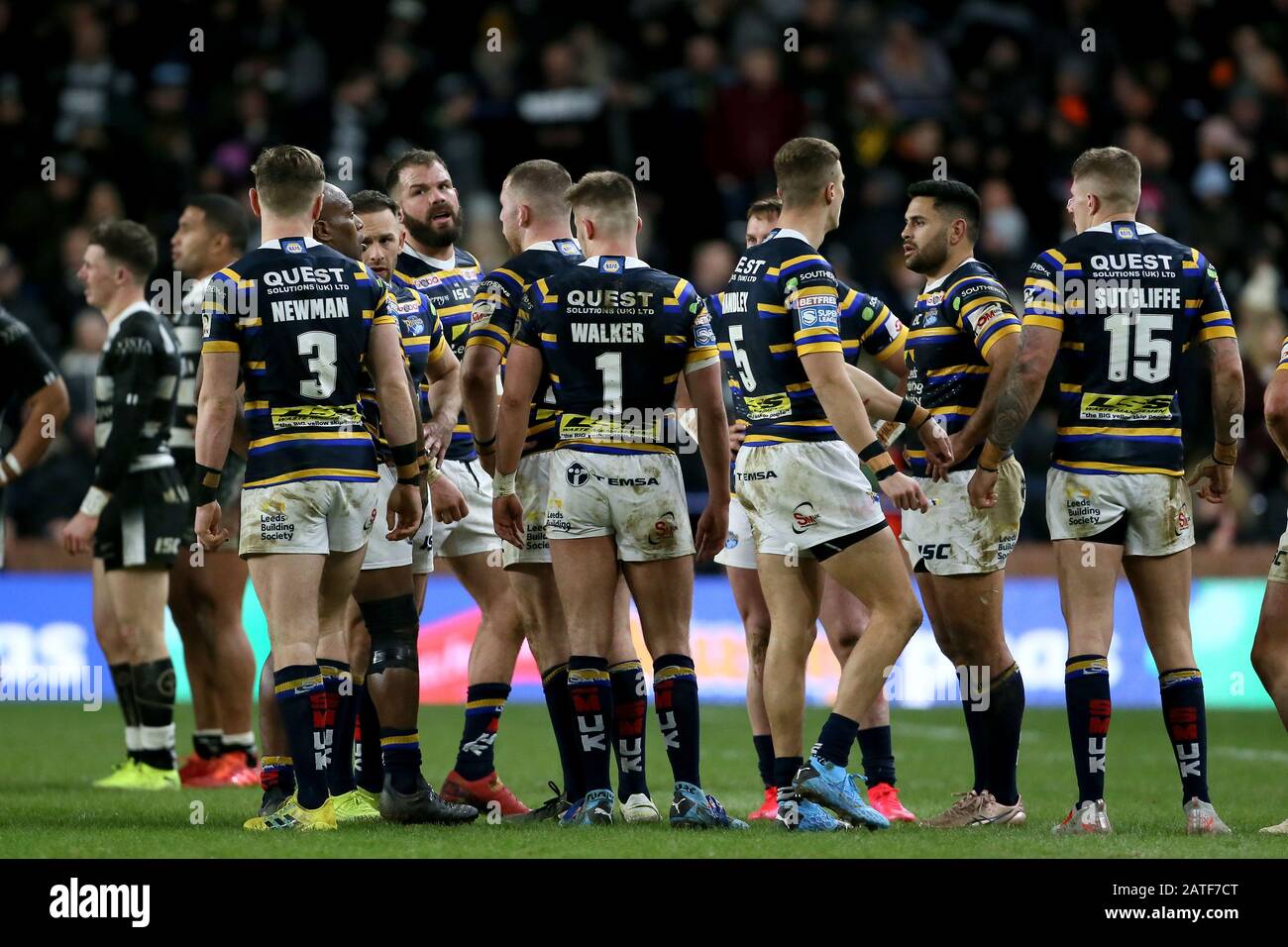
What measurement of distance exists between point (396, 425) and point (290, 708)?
4.04 ft

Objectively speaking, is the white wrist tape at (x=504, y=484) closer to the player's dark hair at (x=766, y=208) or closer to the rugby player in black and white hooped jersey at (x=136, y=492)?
the player's dark hair at (x=766, y=208)

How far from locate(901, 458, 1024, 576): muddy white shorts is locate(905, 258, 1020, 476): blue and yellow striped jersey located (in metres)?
0.14

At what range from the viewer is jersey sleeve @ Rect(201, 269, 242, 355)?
7129mm

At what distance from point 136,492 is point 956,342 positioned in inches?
182

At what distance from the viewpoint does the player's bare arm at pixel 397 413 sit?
24.3 feet

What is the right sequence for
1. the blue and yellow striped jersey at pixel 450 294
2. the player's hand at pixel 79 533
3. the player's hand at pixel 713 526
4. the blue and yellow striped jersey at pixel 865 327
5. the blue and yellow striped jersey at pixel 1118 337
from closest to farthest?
the blue and yellow striped jersey at pixel 1118 337, the player's hand at pixel 713 526, the blue and yellow striped jersey at pixel 865 327, the blue and yellow striped jersey at pixel 450 294, the player's hand at pixel 79 533

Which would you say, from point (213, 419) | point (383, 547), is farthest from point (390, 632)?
point (213, 419)

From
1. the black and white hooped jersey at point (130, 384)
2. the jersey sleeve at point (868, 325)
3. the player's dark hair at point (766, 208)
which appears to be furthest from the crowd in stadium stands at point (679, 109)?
the jersey sleeve at point (868, 325)

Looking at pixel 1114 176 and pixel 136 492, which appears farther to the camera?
pixel 136 492

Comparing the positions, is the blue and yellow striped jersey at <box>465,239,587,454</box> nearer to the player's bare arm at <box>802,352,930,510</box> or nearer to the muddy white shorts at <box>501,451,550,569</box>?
the muddy white shorts at <box>501,451,550,569</box>

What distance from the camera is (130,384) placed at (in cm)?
962

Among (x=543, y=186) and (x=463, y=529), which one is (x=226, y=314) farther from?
(x=463, y=529)

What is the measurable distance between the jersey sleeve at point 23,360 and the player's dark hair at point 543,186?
3149 millimetres

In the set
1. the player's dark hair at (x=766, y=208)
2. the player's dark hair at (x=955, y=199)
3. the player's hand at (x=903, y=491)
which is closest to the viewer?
the player's hand at (x=903, y=491)
